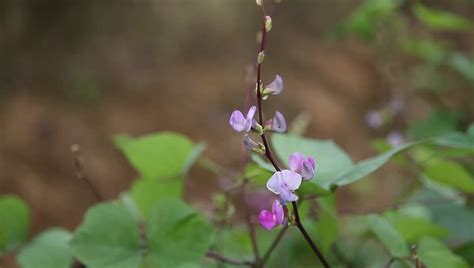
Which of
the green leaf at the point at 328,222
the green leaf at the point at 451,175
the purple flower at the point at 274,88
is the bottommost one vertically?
the green leaf at the point at 451,175

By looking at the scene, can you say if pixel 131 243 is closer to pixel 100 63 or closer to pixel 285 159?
pixel 285 159

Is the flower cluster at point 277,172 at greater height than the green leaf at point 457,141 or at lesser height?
greater

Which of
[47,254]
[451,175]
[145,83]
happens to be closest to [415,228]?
[451,175]

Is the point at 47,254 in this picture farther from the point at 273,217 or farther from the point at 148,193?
the point at 273,217

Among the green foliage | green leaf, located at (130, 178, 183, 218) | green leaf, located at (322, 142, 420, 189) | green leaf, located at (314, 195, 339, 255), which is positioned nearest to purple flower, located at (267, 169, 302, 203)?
green leaf, located at (322, 142, 420, 189)

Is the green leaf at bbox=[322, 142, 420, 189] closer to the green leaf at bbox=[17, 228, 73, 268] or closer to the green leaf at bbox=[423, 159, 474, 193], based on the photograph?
the green leaf at bbox=[423, 159, 474, 193]

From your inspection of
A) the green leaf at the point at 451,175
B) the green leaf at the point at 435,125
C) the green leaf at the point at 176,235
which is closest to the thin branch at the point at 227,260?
the green leaf at the point at 176,235

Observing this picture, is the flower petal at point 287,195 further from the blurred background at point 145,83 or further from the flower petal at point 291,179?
the blurred background at point 145,83

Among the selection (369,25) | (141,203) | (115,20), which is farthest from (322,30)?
(141,203)
